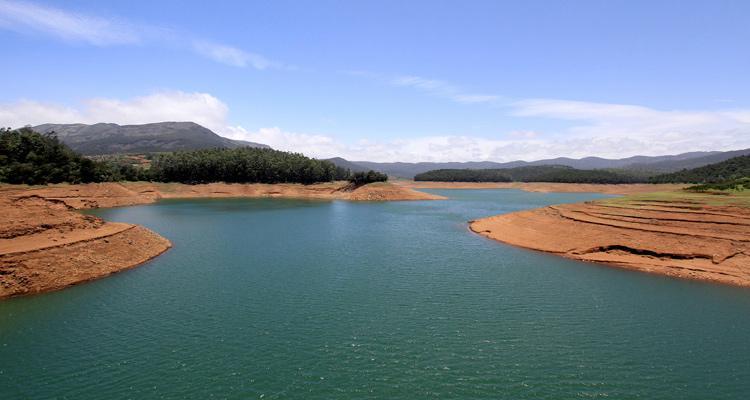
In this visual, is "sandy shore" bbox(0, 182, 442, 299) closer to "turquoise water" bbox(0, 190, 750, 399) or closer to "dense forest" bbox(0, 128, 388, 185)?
"turquoise water" bbox(0, 190, 750, 399)

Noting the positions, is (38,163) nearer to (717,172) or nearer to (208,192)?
(208,192)

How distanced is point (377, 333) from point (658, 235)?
2699 centimetres

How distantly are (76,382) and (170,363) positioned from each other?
9.01 feet

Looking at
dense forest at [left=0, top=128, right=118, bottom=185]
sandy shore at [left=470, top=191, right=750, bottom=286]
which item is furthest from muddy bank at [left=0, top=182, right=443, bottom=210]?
sandy shore at [left=470, top=191, right=750, bottom=286]

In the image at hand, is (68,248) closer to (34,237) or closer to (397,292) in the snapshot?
(34,237)

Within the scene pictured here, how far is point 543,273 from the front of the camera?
28406 mm

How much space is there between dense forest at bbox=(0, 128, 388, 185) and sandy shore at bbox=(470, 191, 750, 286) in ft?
221

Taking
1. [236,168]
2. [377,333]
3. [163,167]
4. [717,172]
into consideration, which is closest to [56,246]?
[377,333]

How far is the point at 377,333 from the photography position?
1758 centimetres

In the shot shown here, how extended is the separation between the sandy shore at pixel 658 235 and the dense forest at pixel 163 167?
221 ft

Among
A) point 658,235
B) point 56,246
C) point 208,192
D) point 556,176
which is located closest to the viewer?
point 56,246

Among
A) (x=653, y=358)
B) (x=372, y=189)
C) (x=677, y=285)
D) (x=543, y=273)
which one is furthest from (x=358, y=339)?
(x=372, y=189)

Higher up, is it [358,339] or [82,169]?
[82,169]

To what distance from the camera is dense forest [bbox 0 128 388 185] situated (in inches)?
2793
